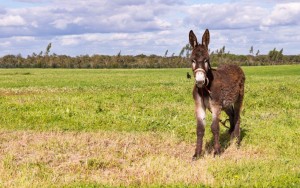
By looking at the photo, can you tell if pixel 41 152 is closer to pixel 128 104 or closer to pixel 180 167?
pixel 180 167

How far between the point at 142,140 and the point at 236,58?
97.7 meters

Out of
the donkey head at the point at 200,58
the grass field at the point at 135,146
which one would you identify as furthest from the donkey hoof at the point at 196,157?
the donkey head at the point at 200,58

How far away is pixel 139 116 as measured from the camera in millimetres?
17828

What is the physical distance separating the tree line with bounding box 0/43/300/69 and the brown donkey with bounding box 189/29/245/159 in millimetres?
83301

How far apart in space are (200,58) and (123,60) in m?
95.1

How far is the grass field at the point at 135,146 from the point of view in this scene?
30.9 ft

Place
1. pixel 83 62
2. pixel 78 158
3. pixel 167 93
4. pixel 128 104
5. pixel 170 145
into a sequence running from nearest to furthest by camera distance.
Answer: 1. pixel 78 158
2. pixel 170 145
3. pixel 128 104
4. pixel 167 93
5. pixel 83 62

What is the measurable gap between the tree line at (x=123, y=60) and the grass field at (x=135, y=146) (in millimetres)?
78123

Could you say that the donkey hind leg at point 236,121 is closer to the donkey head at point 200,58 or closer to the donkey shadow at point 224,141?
the donkey shadow at point 224,141

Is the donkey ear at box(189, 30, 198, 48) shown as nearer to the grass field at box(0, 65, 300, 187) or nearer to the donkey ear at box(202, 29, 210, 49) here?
the donkey ear at box(202, 29, 210, 49)

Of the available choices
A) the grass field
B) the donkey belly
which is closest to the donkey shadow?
the grass field

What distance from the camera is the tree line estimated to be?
326 ft

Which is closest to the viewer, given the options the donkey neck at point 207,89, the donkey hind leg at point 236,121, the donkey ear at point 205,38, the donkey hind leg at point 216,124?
the donkey ear at point 205,38

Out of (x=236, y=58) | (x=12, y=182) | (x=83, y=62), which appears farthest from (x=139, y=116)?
(x=236, y=58)
